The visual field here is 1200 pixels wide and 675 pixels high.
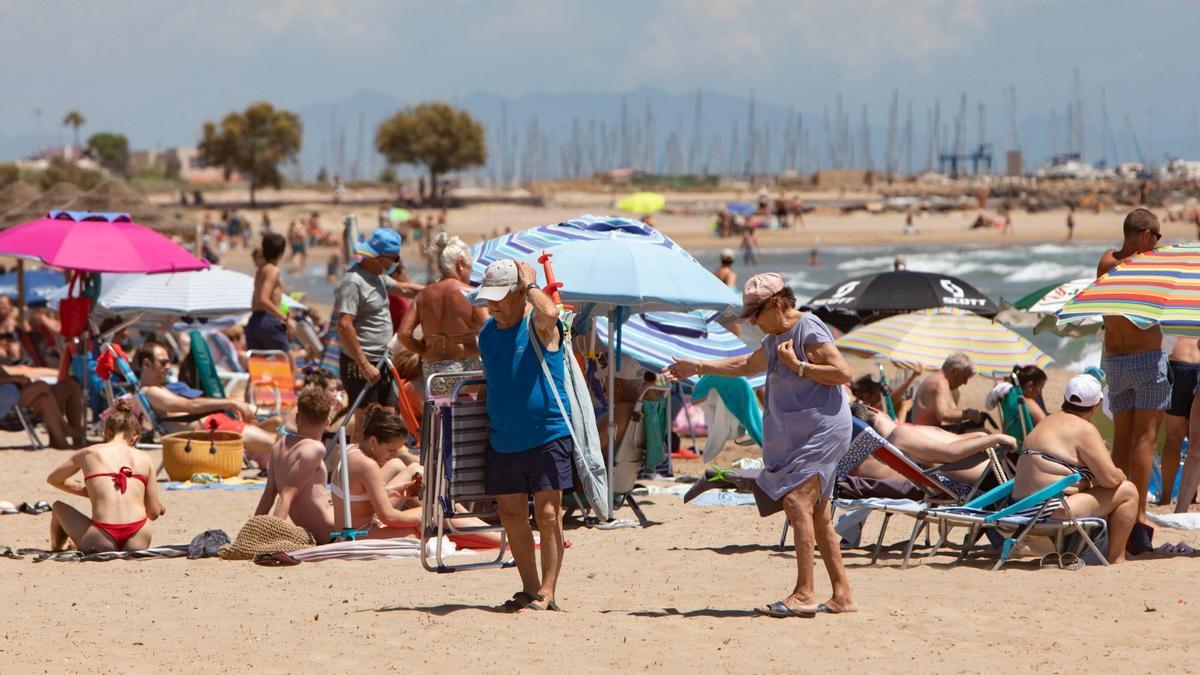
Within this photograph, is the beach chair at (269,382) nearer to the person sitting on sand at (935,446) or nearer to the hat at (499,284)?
the person sitting on sand at (935,446)

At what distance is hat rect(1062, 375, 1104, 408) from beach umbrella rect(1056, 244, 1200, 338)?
0.61 meters

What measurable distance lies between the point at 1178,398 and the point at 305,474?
4514 millimetres

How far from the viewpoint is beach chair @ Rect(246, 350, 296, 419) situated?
38.7ft

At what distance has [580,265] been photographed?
772 centimetres

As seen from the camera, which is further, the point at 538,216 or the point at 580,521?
the point at 538,216

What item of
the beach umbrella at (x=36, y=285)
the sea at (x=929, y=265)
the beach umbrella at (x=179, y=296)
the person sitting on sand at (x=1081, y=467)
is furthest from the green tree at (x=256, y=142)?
the person sitting on sand at (x=1081, y=467)

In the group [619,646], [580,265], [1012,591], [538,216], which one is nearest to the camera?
[619,646]

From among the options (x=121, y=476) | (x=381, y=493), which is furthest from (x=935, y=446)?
(x=121, y=476)

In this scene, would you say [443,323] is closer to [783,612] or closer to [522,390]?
[522,390]

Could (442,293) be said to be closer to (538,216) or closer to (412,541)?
(412,541)

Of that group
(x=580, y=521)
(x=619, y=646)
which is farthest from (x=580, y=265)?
(x=619, y=646)

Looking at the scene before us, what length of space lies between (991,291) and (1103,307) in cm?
3425

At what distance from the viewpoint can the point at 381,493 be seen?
23.0 feet

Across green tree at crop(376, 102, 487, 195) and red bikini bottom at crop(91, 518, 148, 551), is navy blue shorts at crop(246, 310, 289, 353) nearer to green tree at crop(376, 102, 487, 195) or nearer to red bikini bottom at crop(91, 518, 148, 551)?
red bikini bottom at crop(91, 518, 148, 551)
